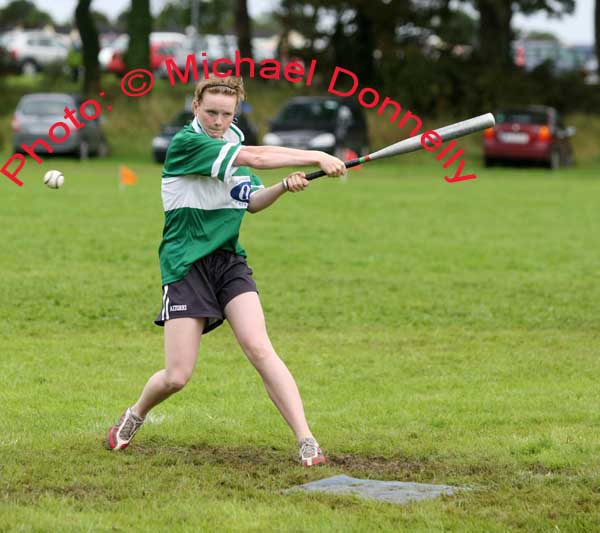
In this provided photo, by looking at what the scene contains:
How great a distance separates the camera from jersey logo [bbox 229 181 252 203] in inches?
267

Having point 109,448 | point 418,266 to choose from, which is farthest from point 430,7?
point 109,448

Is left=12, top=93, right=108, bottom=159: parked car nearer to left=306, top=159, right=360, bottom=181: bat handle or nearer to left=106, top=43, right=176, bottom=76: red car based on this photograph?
left=106, top=43, right=176, bottom=76: red car

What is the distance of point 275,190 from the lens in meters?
6.78

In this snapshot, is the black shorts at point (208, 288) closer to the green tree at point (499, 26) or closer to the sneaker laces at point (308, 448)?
the sneaker laces at point (308, 448)

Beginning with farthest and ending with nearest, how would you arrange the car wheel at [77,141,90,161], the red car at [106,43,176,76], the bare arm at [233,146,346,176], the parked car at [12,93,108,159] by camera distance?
the red car at [106,43,176,76] < the car wheel at [77,141,90,161] < the parked car at [12,93,108,159] < the bare arm at [233,146,346,176]

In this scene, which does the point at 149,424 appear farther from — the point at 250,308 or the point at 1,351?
the point at 1,351

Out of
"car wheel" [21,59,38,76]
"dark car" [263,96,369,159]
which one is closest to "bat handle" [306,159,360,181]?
"dark car" [263,96,369,159]

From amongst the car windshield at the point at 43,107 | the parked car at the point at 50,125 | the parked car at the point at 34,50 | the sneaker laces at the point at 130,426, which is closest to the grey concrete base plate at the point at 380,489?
the sneaker laces at the point at 130,426

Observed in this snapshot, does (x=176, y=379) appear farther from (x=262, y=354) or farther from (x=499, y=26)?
(x=499, y=26)

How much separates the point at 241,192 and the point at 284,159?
35 cm

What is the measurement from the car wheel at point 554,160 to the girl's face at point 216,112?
29668 millimetres

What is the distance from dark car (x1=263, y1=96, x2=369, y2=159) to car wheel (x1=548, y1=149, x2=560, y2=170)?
15.7ft

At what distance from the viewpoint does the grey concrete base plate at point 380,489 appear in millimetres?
6129

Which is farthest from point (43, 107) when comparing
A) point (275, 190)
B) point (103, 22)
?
point (103, 22)
